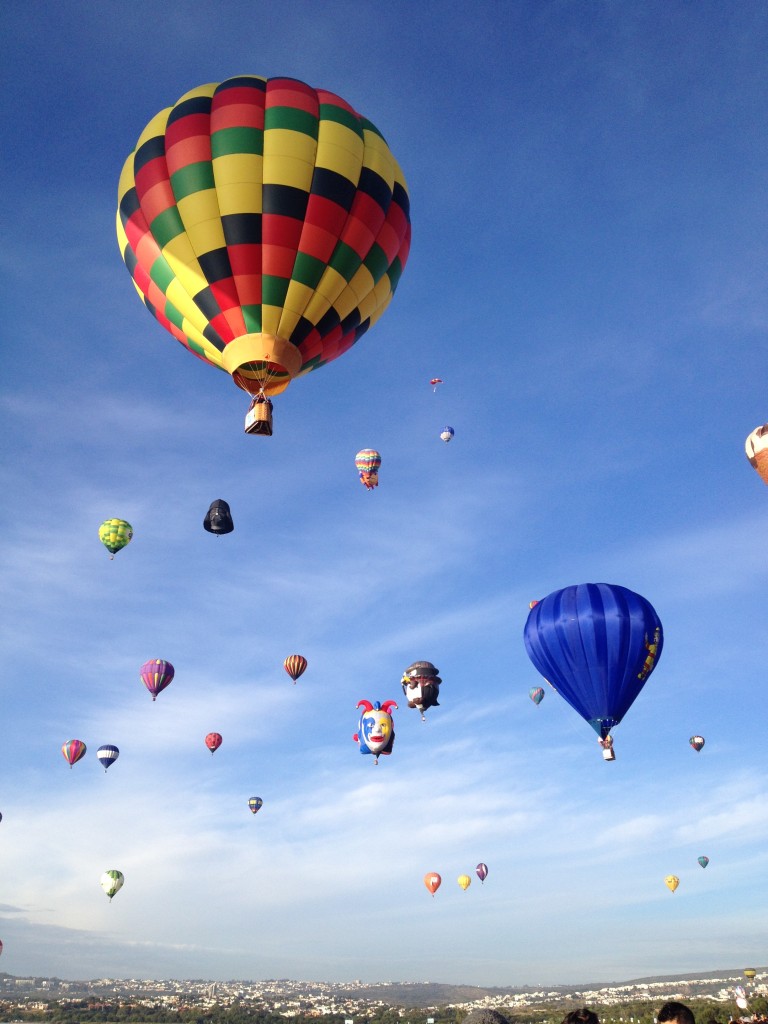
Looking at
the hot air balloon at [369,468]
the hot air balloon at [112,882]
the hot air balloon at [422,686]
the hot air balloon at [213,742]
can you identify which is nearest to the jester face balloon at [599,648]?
the hot air balloon at [422,686]

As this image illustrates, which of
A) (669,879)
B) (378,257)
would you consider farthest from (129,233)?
(669,879)

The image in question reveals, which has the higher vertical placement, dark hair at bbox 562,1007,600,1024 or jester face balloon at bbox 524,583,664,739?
jester face balloon at bbox 524,583,664,739

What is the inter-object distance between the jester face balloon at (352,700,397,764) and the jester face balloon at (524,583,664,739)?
30.5ft

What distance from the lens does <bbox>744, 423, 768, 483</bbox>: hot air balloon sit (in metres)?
17.7

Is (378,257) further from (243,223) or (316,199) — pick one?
(243,223)

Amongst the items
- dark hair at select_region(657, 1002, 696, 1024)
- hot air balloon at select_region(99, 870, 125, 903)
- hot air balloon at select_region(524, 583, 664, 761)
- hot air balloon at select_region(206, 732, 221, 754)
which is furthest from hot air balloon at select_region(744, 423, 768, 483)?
hot air balloon at select_region(99, 870, 125, 903)

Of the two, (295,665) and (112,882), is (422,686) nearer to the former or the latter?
(295,665)

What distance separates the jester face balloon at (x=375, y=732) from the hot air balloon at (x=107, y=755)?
43.1ft

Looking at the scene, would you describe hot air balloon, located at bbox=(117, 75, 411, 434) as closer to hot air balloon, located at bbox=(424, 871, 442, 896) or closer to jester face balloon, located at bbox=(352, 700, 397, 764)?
jester face balloon, located at bbox=(352, 700, 397, 764)

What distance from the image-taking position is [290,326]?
14617 mm

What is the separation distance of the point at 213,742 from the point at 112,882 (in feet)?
44.8

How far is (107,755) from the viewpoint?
112 feet

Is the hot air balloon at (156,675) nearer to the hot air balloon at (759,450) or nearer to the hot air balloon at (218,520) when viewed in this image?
the hot air balloon at (218,520)

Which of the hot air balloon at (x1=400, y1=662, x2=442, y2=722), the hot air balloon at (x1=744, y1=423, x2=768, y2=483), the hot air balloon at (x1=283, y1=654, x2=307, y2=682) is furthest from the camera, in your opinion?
the hot air balloon at (x1=283, y1=654, x2=307, y2=682)
